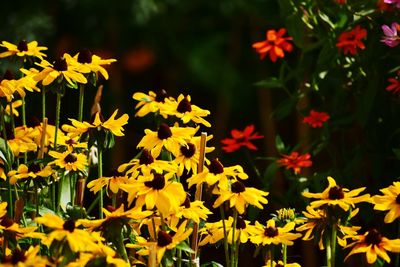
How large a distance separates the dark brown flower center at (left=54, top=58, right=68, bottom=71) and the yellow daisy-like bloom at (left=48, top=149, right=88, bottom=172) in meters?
0.14

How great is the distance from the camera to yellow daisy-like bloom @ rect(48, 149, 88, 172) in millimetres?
1497

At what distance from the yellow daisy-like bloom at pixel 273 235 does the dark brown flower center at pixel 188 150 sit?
0.16 meters

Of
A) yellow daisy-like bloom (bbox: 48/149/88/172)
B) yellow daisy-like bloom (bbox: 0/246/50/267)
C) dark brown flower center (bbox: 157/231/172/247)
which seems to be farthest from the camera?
yellow daisy-like bloom (bbox: 48/149/88/172)

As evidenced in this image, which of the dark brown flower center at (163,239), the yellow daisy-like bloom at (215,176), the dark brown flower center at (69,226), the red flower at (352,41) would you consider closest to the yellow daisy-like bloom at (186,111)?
the yellow daisy-like bloom at (215,176)

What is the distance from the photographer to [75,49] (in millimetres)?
5117

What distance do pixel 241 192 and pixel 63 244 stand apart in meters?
0.30

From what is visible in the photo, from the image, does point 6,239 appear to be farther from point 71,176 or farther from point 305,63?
point 305,63

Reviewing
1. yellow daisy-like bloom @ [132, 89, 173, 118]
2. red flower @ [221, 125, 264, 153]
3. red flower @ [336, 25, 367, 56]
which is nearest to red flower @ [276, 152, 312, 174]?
red flower @ [221, 125, 264, 153]

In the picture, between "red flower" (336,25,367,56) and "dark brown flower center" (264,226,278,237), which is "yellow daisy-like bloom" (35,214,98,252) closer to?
"dark brown flower center" (264,226,278,237)

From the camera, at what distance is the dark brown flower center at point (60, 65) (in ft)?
5.06

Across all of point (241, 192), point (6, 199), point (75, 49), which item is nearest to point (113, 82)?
point (75, 49)

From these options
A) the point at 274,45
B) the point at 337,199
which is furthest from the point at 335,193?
the point at 274,45

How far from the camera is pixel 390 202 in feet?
4.53

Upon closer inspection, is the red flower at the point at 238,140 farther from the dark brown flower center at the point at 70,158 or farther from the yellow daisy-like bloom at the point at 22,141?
the dark brown flower center at the point at 70,158
